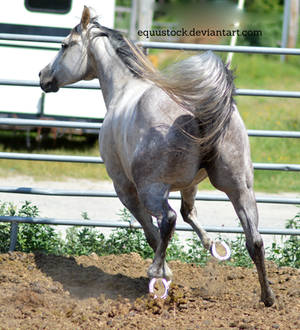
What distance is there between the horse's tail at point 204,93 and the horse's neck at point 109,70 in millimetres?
711

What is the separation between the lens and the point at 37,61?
9.73 metres

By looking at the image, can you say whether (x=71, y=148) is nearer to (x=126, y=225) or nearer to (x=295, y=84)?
(x=126, y=225)

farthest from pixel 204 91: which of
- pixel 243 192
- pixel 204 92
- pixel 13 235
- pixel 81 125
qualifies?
pixel 13 235

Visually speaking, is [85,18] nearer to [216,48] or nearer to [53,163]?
[216,48]

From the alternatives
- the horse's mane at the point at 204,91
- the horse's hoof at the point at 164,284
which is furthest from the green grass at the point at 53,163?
the horse's mane at the point at 204,91

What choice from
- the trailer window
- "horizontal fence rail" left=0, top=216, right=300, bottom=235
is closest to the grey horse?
"horizontal fence rail" left=0, top=216, right=300, bottom=235

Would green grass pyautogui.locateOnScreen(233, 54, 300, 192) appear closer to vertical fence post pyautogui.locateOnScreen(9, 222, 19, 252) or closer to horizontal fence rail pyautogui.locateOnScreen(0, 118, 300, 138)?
horizontal fence rail pyautogui.locateOnScreen(0, 118, 300, 138)

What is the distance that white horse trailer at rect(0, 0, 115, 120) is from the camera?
9.66m

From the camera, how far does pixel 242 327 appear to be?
12.0 ft

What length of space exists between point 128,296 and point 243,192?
1141 mm

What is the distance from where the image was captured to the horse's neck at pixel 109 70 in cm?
448

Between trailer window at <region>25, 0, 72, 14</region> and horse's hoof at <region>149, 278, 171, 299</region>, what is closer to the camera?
horse's hoof at <region>149, 278, 171, 299</region>

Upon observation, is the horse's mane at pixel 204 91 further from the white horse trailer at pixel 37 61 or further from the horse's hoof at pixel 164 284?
the white horse trailer at pixel 37 61

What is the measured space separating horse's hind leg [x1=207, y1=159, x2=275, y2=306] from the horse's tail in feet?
0.64
